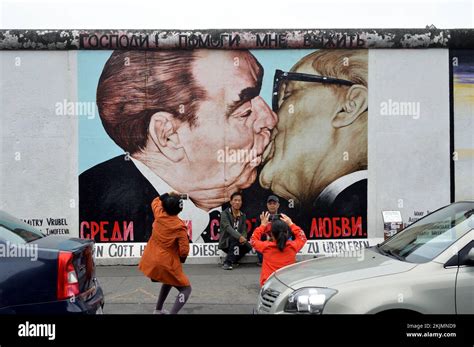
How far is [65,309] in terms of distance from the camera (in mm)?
4852

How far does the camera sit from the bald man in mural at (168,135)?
10.8 metres

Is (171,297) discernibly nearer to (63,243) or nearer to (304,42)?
(63,243)

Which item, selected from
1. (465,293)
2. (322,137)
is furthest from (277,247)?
(322,137)

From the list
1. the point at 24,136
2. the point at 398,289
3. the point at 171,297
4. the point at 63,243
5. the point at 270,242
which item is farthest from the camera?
the point at 24,136

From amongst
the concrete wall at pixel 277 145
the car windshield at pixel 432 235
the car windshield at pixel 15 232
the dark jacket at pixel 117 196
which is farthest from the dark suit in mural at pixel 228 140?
the car windshield at pixel 15 232

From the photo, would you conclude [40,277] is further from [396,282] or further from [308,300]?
[396,282]

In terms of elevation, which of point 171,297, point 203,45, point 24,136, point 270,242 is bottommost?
point 171,297

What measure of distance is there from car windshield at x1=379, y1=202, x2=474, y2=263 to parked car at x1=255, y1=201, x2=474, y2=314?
0.01 meters

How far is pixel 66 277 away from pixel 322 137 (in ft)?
23.2

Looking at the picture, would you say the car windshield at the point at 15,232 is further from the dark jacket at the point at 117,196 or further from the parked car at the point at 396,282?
the dark jacket at the point at 117,196

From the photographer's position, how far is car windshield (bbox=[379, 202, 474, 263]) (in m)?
5.00

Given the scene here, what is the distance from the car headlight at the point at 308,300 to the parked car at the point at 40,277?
1.98 metres

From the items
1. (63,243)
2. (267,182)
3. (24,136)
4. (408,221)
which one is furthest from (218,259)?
(63,243)

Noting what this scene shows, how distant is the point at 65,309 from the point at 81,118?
6.55 metres
